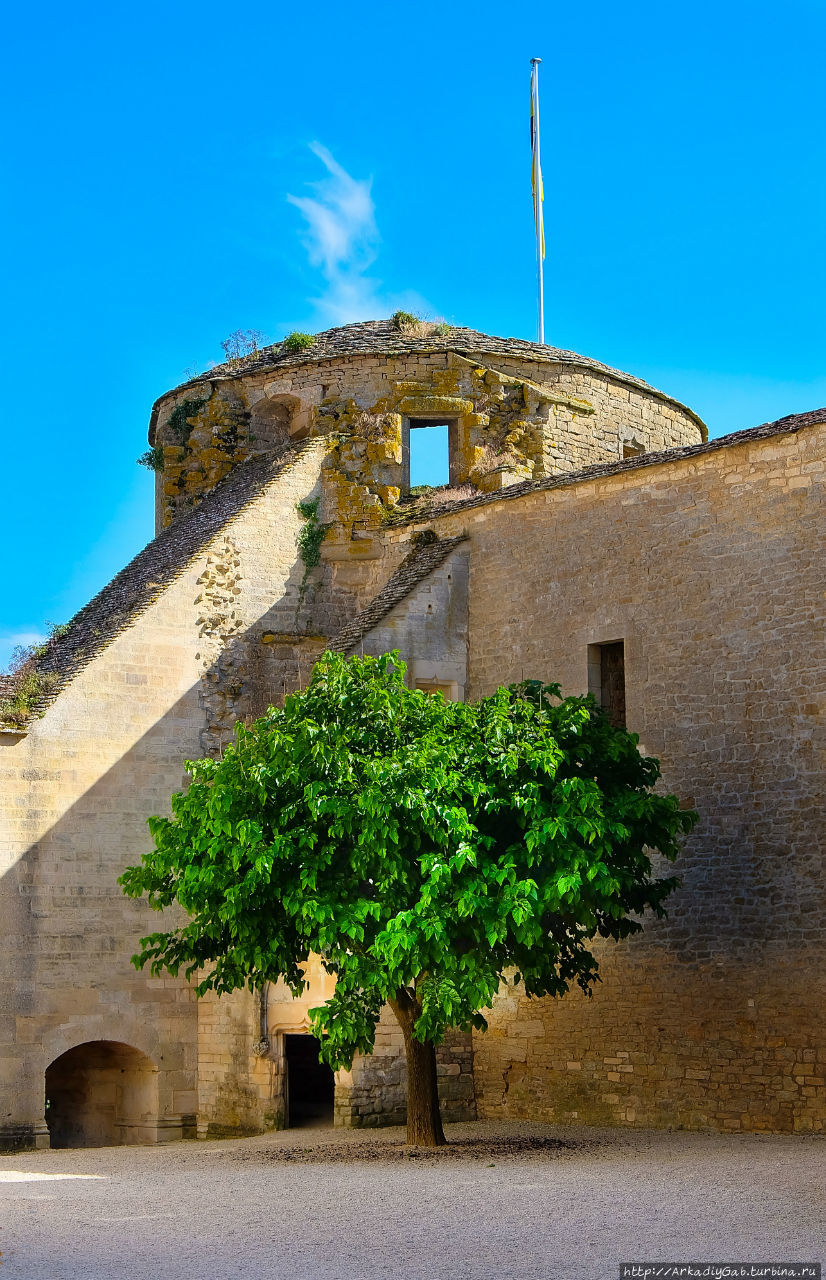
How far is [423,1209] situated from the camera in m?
12.1

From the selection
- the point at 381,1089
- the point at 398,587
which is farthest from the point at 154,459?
the point at 381,1089

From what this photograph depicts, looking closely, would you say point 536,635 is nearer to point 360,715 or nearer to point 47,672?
point 360,715

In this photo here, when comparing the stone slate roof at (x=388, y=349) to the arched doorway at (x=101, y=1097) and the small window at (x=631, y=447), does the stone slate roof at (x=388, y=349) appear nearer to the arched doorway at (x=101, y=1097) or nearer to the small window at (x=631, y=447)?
the small window at (x=631, y=447)

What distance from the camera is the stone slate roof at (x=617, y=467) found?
55.9 feet

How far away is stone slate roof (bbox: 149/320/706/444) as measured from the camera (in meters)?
22.9

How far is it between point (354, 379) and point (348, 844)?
32.0ft

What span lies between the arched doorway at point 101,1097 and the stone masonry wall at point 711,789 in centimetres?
A: 433

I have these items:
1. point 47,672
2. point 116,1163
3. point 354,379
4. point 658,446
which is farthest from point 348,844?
point 658,446

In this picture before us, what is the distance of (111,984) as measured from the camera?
19.1m

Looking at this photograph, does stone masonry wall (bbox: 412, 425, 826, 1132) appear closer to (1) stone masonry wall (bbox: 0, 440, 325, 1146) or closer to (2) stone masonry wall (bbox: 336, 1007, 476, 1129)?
(2) stone masonry wall (bbox: 336, 1007, 476, 1129)

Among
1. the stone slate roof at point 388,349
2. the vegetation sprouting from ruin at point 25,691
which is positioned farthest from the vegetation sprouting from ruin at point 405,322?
the vegetation sprouting from ruin at point 25,691

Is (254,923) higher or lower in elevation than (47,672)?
lower

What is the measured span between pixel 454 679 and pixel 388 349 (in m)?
5.52

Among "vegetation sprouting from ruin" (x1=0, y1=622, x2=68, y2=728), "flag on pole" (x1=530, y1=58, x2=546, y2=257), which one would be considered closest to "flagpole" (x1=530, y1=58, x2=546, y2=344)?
"flag on pole" (x1=530, y1=58, x2=546, y2=257)
